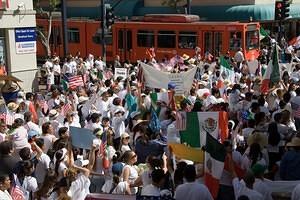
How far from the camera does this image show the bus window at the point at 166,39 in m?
26.8

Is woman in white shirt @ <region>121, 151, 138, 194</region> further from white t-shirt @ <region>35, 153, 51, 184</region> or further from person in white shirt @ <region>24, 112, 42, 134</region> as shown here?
person in white shirt @ <region>24, 112, 42, 134</region>

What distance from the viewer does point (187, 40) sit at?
26.4 meters

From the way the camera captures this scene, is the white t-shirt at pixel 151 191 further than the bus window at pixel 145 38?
No

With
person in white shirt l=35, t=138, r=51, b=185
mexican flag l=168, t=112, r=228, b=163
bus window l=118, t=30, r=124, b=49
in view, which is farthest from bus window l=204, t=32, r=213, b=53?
person in white shirt l=35, t=138, r=51, b=185

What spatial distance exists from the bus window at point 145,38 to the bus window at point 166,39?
0.42 metres

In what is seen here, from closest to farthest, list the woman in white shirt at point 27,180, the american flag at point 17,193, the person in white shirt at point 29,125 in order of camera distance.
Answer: the american flag at point 17,193
the woman in white shirt at point 27,180
the person in white shirt at point 29,125

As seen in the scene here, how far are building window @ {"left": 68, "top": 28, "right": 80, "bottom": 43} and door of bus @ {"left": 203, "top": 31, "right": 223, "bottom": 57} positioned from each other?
8.13 metres

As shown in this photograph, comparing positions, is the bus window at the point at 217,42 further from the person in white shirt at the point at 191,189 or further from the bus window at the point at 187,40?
the person in white shirt at the point at 191,189

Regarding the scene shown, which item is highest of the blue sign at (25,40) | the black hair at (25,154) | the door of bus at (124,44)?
the blue sign at (25,40)

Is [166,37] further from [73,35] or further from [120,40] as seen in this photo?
[73,35]

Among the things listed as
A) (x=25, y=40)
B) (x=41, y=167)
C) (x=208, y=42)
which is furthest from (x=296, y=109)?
(x=208, y=42)

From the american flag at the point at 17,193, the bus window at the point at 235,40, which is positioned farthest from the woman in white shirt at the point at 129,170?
the bus window at the point at 235,40

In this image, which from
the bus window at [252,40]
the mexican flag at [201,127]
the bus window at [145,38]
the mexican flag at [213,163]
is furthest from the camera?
the bus window at [145,38]

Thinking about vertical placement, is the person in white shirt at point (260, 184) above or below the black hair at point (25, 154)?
below
